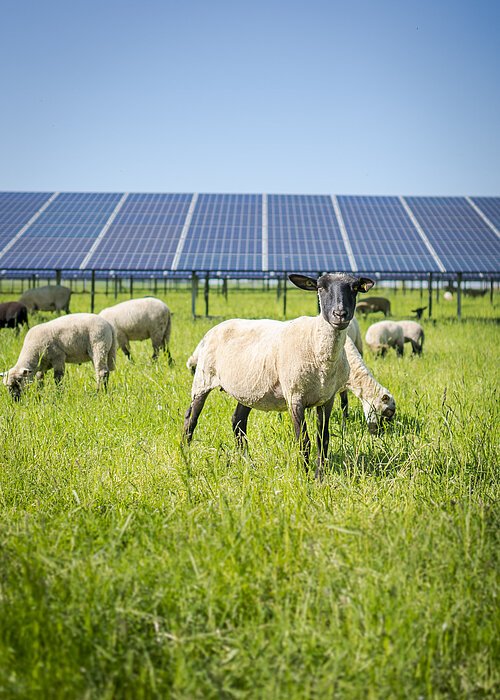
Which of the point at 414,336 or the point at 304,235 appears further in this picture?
the point at 304,235

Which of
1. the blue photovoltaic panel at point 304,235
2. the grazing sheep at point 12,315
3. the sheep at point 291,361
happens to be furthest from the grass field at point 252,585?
the blue photovoltaic panel at point 304,235

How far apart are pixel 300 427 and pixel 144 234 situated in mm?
18440

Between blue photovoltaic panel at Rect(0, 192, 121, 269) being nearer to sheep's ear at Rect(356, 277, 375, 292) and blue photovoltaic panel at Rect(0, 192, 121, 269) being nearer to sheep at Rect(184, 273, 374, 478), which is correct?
sheep at Rect(184, 273, 374, 478)

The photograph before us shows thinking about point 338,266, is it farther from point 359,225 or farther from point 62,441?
point 62,441

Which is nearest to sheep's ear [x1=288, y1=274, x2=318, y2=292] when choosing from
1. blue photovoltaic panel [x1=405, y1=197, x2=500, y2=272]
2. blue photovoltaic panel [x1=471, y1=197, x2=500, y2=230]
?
blue photovoltaic panel [x1=405, y1=197, x2=500, y2=272]

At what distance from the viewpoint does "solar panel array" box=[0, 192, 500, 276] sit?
19.5 meters

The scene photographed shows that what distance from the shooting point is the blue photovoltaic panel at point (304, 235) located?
782 inches

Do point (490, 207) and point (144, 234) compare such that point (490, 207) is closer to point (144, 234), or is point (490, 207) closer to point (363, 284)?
point (144, 234)

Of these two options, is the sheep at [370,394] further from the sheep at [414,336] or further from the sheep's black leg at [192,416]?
the sheep at [414,336]

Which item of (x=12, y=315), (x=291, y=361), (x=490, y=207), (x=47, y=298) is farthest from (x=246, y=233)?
(x=291, y=361)

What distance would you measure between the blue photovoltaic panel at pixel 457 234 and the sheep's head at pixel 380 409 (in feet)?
49.4

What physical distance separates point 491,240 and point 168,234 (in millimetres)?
11559

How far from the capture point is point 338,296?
13.3ft

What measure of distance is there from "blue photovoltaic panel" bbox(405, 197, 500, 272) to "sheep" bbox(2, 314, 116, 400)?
1458 centimetres
